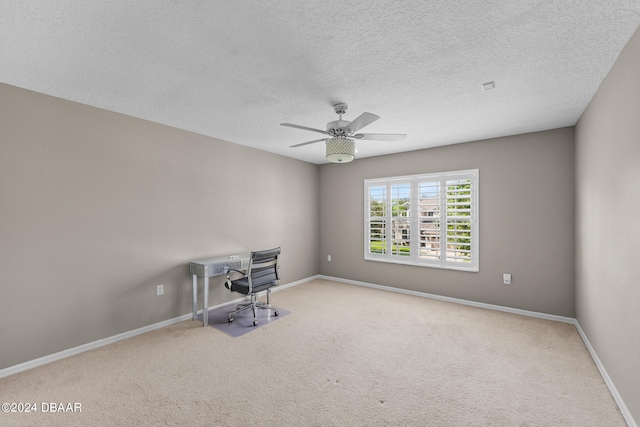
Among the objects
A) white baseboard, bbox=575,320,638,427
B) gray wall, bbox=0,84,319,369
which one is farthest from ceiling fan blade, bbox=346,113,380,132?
white baseboard, bbox=575,320,638,427

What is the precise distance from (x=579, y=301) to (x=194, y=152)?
5.21 m

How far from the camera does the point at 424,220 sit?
4.65 m

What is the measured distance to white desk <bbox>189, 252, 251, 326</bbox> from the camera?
11.3 feet

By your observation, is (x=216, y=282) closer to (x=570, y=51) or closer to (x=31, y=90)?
(x=31, y=90)

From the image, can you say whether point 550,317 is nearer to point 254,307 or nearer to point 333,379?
point 333,379

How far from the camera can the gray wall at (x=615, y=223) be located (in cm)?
177

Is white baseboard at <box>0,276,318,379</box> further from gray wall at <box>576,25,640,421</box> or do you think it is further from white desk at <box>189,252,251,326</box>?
gray wall at <box>576,25,640,421</box>

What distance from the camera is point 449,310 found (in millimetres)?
3965

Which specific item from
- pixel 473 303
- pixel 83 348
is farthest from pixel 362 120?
pixel 83 348

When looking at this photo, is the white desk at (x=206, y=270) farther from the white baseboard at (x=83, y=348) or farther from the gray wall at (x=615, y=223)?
the gray wall at (x=615, y=223)

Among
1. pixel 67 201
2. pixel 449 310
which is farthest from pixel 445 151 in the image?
pixel 67 201

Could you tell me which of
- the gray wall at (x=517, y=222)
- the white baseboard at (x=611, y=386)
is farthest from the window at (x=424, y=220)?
the white baseboard at (x=611, y=386)

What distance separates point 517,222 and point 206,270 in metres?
4.25

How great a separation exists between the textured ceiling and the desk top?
1809mm
